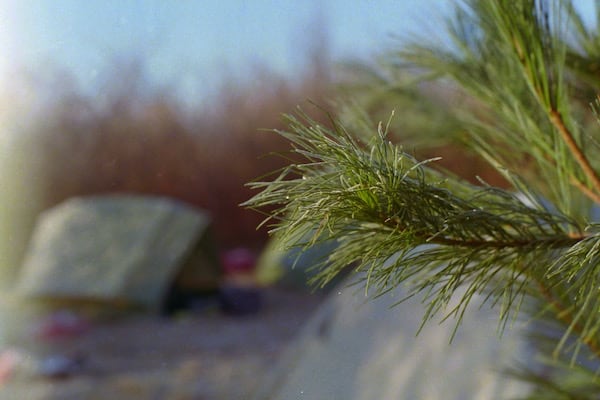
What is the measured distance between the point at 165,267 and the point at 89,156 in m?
1.01

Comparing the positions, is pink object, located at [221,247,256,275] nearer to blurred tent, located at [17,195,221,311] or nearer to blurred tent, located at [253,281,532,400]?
blurred tent, located at [17,195,221,311]

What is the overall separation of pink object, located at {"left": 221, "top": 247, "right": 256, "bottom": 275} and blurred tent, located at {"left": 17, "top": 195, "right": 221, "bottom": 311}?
487 mm

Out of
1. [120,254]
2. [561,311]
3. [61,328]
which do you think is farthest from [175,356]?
[561,311]

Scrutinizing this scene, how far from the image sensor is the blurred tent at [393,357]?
1306 millimetres

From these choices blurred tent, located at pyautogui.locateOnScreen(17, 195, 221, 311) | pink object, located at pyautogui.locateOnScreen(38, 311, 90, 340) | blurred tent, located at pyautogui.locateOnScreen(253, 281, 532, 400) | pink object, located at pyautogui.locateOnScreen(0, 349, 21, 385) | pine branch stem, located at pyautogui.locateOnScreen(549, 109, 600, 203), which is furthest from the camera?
blurred tent, located at pyautogui.locateOnScreen(17, 195, 221, 311)

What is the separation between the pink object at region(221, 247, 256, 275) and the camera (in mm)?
5152

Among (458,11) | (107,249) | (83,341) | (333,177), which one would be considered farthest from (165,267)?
(333,177)

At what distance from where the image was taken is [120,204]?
4.59 metres

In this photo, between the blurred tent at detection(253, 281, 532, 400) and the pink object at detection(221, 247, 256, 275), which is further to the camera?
the pink object at detection(221, 247, 256, 275)

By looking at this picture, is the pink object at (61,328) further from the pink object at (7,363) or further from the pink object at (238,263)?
the pink object at (238,263)

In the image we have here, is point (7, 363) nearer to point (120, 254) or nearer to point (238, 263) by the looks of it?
point (120, 254)

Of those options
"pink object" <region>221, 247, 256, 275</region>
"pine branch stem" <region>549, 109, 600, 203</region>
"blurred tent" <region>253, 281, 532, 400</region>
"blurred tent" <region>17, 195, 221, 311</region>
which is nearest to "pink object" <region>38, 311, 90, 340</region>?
"blurred tent" <region>17, 195, 221, 311</region>

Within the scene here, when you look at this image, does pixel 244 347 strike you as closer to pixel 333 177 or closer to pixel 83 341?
pixel 83 341

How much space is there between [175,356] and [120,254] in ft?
2.95
